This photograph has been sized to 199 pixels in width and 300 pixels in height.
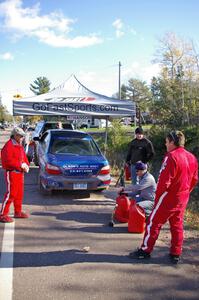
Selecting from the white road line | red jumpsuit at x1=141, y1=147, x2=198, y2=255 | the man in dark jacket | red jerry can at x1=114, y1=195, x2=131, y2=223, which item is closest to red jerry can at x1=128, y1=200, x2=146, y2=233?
red jerry can at x1=114, y1=195, x2=131, y2=223

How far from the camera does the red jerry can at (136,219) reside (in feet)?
23.5

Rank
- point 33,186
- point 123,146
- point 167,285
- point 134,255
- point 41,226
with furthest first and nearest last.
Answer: point 123,146
point 33,186
point 41,226
point 134,255
point 167,285

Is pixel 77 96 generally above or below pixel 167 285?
above

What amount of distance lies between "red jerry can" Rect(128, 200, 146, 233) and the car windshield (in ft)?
13.4

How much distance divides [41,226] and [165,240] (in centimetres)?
224

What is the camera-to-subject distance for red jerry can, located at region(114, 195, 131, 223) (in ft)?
25.7


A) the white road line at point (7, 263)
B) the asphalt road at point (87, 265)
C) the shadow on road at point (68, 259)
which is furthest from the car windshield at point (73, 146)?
the shadow on road at point (68, 259)

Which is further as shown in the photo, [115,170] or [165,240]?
[115,170]

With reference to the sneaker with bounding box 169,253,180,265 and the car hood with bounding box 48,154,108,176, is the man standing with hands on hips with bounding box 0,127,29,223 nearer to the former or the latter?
the car hood with bounding box 48,154,108,176

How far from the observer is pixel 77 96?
15.8 metres

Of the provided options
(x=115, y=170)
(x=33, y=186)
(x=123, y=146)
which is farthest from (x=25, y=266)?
(x=123, y=146)

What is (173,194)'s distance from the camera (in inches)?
220

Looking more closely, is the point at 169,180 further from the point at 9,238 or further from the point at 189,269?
the point at 9,238

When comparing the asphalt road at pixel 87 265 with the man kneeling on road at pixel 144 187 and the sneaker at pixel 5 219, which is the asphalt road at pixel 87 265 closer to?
the sneaker at pixel 5 219
